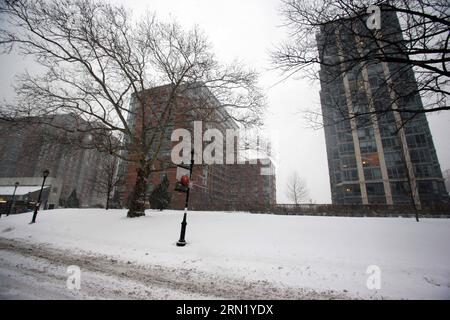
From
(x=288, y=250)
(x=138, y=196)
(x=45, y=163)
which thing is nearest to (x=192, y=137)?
(x=138, y=196)

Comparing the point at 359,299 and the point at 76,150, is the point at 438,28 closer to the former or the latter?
the point at 359,299

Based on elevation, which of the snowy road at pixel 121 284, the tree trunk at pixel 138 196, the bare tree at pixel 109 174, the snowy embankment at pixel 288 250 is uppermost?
the bare tree at pixel 109 174

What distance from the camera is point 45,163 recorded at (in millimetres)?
12648

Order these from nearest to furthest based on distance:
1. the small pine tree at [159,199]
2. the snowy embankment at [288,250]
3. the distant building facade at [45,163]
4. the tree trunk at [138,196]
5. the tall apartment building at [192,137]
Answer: the snowy embankment at [288,250] < the distant building facade at [45,163] < the tree trunk at [138,196] < the tall apartment building at [192,137] < the small pine tree at [159,199]

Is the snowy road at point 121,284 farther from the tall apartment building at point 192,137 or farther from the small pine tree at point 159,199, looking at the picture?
the small pine tree at point 159,199

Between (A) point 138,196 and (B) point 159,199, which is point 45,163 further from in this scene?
(B) point 159,199

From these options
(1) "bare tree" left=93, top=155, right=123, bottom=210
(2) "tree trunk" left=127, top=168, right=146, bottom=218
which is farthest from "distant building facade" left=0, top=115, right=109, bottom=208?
(2) "tree trunk" left=127, top=168, right=146, bottom=218

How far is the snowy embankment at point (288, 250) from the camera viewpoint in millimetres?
4320

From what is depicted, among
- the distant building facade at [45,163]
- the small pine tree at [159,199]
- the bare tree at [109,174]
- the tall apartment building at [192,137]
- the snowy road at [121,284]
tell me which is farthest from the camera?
the bare tree at [109,174]

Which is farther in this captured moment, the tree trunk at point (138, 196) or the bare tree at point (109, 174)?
the bare tree at point (109, 174)

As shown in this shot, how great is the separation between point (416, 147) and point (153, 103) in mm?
53220

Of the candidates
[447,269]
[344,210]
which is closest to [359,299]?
[447,269]

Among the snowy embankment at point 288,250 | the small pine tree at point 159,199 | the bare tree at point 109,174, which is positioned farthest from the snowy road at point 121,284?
the small pine tree at point 159,199

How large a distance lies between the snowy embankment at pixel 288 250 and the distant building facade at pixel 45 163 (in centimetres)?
437
